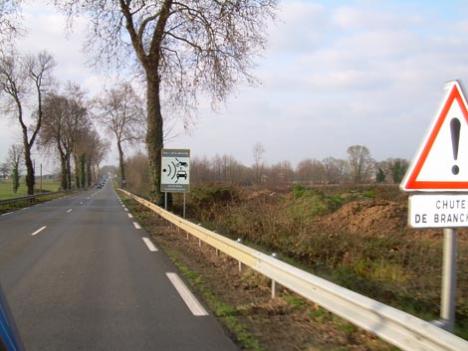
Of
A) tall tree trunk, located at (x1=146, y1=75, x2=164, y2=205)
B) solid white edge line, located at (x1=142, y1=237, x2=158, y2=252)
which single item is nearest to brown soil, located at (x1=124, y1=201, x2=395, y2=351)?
solid white edge line, located at (x1=142, y1=237, x2=158, y2=252)

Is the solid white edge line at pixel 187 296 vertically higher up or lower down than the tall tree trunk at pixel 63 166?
lower down

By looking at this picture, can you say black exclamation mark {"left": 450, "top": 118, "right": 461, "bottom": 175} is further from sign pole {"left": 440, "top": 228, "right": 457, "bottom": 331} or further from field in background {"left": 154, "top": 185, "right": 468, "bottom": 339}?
field in background {"left": 154, "top": 185, "right": 468, "bottom": 339}

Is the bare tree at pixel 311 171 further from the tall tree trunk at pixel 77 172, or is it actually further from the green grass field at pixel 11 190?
the tall tree trunk at pixel 77 172

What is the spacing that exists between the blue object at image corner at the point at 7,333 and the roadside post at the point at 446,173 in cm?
290

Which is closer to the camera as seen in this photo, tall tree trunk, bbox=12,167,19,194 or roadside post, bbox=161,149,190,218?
roadside post, bbox=161,149,190,218

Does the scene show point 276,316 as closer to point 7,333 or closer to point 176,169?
point 7,333

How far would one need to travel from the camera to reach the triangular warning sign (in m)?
4.09

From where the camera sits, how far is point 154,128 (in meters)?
23.4

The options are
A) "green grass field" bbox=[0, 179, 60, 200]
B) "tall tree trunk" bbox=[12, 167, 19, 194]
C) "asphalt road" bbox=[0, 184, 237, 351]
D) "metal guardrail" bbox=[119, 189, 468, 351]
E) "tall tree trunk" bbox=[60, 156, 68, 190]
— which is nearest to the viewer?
"metal guardrail" bbox=[119, 189, 468, 351]

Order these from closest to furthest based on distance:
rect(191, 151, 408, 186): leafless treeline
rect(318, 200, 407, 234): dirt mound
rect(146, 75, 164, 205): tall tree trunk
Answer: rect(318, 200, 407, 234): dirt mound
rect(146, 75, 164, 205): tall tree trunk
rect(191, 151, 408, 186): leafless treeline

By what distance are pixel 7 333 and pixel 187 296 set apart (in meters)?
5.06

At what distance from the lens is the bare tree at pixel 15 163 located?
74.6 meters

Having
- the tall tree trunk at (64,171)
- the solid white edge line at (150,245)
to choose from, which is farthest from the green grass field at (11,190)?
the solid white edge line at (150,245)

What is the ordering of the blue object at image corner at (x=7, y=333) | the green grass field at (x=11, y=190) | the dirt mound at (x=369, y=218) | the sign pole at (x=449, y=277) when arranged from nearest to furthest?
the blue object at image corner at (x=7, y=333) → the sign pole at (x=449, y=277) → the dirt mound at (x=369, y=218) → the green grass field at (x=11, y=190)
